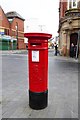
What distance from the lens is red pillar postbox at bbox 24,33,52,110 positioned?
5.29 meters

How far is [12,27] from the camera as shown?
185 ft

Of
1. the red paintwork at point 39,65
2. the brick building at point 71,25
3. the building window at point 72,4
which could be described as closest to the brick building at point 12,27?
the building window at point 72,4

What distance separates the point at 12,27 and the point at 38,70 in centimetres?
5213

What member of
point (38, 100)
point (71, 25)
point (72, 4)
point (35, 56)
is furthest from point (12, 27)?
point (38, 100)

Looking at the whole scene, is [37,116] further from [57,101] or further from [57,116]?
[57,101]

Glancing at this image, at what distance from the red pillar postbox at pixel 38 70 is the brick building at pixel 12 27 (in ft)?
150

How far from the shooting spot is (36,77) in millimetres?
5383

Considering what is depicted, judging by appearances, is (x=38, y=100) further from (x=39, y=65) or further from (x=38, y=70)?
(x=39, y=65)

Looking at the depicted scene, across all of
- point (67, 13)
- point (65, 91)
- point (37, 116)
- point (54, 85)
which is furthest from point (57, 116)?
point (67, 13)

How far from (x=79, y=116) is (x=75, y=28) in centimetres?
2004

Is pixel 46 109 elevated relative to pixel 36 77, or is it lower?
lower

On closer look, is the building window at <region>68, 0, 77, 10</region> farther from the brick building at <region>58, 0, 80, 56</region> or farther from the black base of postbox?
the black base of postbox

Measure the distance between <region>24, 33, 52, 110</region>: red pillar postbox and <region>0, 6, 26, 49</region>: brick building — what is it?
150 ft

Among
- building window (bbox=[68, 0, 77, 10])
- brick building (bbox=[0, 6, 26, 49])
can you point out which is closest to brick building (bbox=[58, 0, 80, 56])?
building window (bbox=[68, 0, 77, 10])
